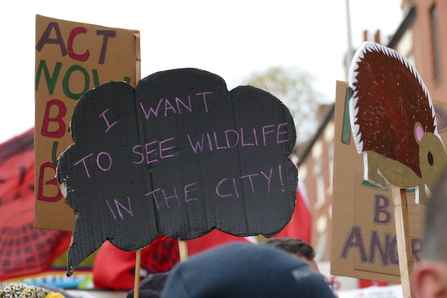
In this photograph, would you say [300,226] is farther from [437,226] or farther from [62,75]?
[437,226]

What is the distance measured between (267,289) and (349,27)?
15.3 metres

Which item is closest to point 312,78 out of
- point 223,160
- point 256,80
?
point 256,80

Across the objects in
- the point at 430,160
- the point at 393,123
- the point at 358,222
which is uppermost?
the point at 393,123

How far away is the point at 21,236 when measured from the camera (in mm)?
5141

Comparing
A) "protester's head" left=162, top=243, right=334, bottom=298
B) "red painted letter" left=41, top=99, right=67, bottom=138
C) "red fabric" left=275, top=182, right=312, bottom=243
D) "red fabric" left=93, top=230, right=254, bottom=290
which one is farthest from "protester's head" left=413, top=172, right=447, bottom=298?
"red fabric" left=275, top=182, right=312, bottom=243

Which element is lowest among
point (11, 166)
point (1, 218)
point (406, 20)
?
point (1, 218)

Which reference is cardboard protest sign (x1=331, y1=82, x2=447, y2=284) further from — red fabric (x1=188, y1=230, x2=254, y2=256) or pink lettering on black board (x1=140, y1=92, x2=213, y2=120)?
red fabric (x1=188, y1=230, x2=254, y2=256)

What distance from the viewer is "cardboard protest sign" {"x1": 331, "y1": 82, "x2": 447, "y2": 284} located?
295cm

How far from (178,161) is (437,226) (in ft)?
4.31

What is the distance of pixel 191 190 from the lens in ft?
6.56

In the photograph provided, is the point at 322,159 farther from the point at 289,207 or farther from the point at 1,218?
the point at 289,207

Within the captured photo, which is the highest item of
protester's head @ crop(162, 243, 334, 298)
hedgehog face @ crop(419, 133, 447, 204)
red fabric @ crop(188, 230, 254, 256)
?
hedgehog face @ crop(419, 133, 447, 204)

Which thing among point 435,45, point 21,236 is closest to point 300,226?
point 21,236

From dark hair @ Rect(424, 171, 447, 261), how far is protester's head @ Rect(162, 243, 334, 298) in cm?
20
